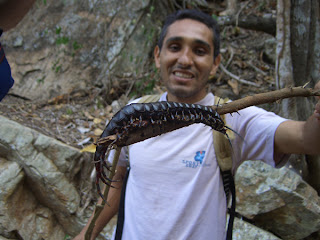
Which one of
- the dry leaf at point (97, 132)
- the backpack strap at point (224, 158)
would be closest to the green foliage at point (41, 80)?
the dry leaf at point (97, 132)

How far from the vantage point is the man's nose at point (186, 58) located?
7.52 feet

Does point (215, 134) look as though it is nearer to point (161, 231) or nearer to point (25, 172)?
point (161, 231)

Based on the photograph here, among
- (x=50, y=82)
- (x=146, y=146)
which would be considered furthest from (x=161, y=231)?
(x=50, y=82)

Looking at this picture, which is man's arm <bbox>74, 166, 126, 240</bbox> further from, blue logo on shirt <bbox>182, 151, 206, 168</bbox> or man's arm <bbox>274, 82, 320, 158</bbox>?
man's arm <bbox>274, 82, 320, 158</bbox>

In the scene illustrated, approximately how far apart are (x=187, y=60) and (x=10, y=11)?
4.71 ft

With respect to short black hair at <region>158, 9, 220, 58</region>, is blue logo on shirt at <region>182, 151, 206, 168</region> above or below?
below

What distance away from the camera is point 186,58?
2.30 metres

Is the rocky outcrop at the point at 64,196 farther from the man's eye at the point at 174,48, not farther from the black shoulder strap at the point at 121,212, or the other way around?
the man's eye at the point at 174,48

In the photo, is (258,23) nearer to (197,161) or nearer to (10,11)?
(197,161)

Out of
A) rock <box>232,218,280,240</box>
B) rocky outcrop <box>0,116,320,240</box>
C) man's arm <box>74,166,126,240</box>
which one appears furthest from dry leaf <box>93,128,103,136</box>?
rock <box>232,218,280,240</box>

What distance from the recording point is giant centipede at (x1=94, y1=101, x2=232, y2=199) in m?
1.36

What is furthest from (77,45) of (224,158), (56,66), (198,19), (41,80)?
(224,158)

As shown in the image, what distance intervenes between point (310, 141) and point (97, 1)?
6.18 m

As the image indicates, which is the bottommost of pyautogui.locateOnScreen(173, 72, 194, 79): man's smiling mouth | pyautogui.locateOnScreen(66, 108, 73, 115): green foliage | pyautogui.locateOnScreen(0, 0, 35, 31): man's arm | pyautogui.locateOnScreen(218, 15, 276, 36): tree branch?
pyautogui.locateOnScreen(66, 108, 73, 115): green foliage
